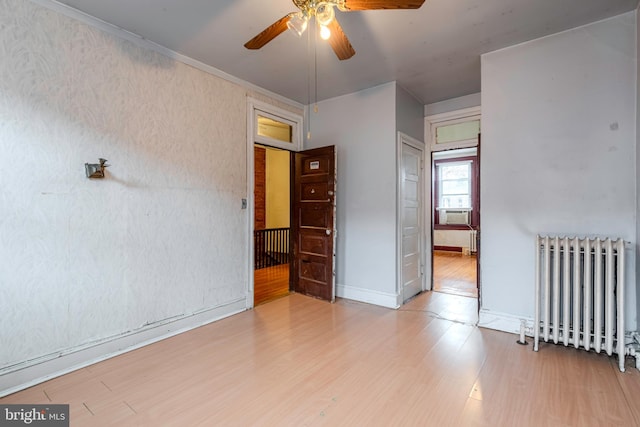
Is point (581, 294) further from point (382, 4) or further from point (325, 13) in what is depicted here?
point (325, 13)

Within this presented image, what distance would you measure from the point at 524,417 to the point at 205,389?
2.02 meters

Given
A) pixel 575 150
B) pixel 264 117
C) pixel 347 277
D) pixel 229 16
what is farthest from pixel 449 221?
pixel 229 16

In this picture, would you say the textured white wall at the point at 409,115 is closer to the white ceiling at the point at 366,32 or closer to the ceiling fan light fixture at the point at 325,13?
the white ceiling at the point at 366,32

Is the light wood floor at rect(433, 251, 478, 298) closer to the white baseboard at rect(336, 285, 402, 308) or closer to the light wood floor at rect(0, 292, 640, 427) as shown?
the white baseboard at rect(336, 285, 402, 308)

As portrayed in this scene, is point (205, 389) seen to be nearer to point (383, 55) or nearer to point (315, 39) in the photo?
point (315, 39)

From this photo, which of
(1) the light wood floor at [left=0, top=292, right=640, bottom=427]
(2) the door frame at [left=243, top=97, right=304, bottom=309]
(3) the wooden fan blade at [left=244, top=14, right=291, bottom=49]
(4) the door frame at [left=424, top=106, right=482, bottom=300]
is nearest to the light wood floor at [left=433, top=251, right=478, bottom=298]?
(4) the door frame at [left=424, top=106, right=482, bottom=300]

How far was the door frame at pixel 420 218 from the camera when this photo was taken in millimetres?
3725

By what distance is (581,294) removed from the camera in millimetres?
2520

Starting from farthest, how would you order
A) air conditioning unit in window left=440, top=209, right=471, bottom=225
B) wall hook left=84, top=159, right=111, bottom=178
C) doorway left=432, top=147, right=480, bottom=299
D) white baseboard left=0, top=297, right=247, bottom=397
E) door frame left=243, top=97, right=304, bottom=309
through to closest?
air conditioning unit in window left=440, top=209, right=471, bottom=225
doorway left=432, top=147, right=480, bottom=299
door frame left=243, top=97, right=304, bottom=309
wall hook left=84, top=159, right=111, bottom=178
white baseboard left=0, top=297, right=247, bottom=397

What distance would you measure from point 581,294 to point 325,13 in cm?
303

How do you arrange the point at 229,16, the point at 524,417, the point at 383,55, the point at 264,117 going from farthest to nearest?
the point at 264,117 → the point at 383,55 → the point at 229,16 → the point at 524,417

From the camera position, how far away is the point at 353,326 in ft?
10.2

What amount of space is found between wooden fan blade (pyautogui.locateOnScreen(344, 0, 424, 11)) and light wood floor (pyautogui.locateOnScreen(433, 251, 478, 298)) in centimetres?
375

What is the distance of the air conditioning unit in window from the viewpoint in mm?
7874
